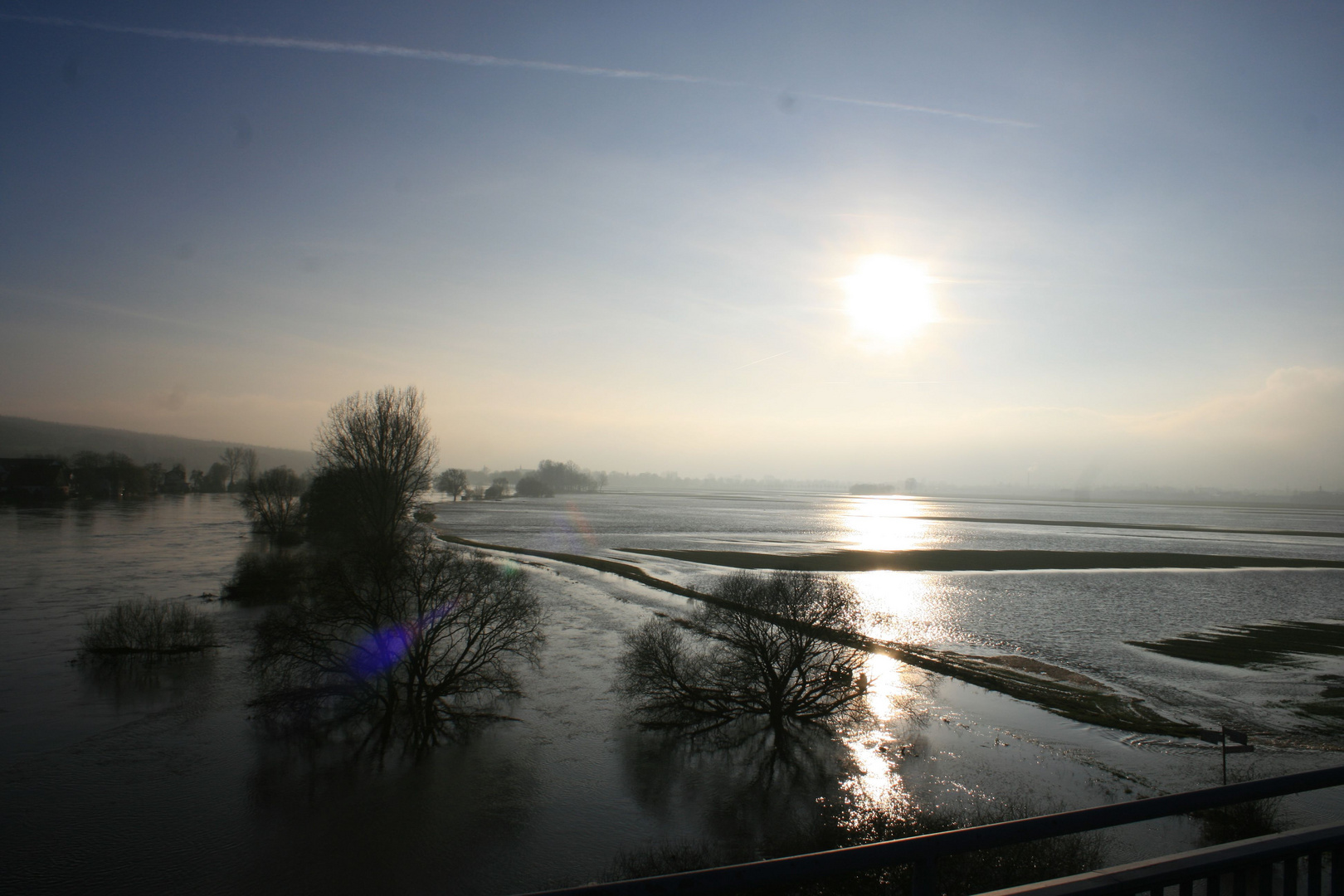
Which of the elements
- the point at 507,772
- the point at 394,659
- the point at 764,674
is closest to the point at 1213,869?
the point at 507,772

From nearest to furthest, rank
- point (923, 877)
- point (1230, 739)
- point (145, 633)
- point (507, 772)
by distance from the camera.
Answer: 1. point (923, 877)
2. point (507, 772)
3. point (1230, 739)
4. point (145, 633)

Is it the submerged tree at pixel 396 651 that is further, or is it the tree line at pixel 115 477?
the tree line at pixel 115 477

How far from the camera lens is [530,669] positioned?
1013 inches

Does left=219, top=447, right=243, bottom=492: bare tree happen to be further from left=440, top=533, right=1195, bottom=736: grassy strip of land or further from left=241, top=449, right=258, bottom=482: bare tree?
left=440, top=533, right=1195, bottom=736: grassy strip of land

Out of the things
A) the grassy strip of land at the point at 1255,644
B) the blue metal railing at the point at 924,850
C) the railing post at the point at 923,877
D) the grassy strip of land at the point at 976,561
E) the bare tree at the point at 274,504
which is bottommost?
the grassy strip of land at the point at 1255,644

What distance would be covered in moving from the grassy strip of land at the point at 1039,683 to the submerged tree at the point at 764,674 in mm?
411

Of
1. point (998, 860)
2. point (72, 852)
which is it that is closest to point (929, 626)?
point (998, 860)

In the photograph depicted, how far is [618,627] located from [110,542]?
52.2 m

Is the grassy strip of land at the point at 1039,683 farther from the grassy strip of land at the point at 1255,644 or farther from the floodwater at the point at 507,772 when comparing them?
the grassy strip of land at the point at 1255,644

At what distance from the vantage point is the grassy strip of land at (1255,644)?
27.5 m

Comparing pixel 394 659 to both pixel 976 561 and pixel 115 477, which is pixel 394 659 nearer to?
pixel 976 561

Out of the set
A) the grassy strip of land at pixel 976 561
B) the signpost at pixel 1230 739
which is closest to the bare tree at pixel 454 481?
the grassy strip of land at pixel 976 561

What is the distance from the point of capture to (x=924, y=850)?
2.46m

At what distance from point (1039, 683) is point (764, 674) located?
991 cm
